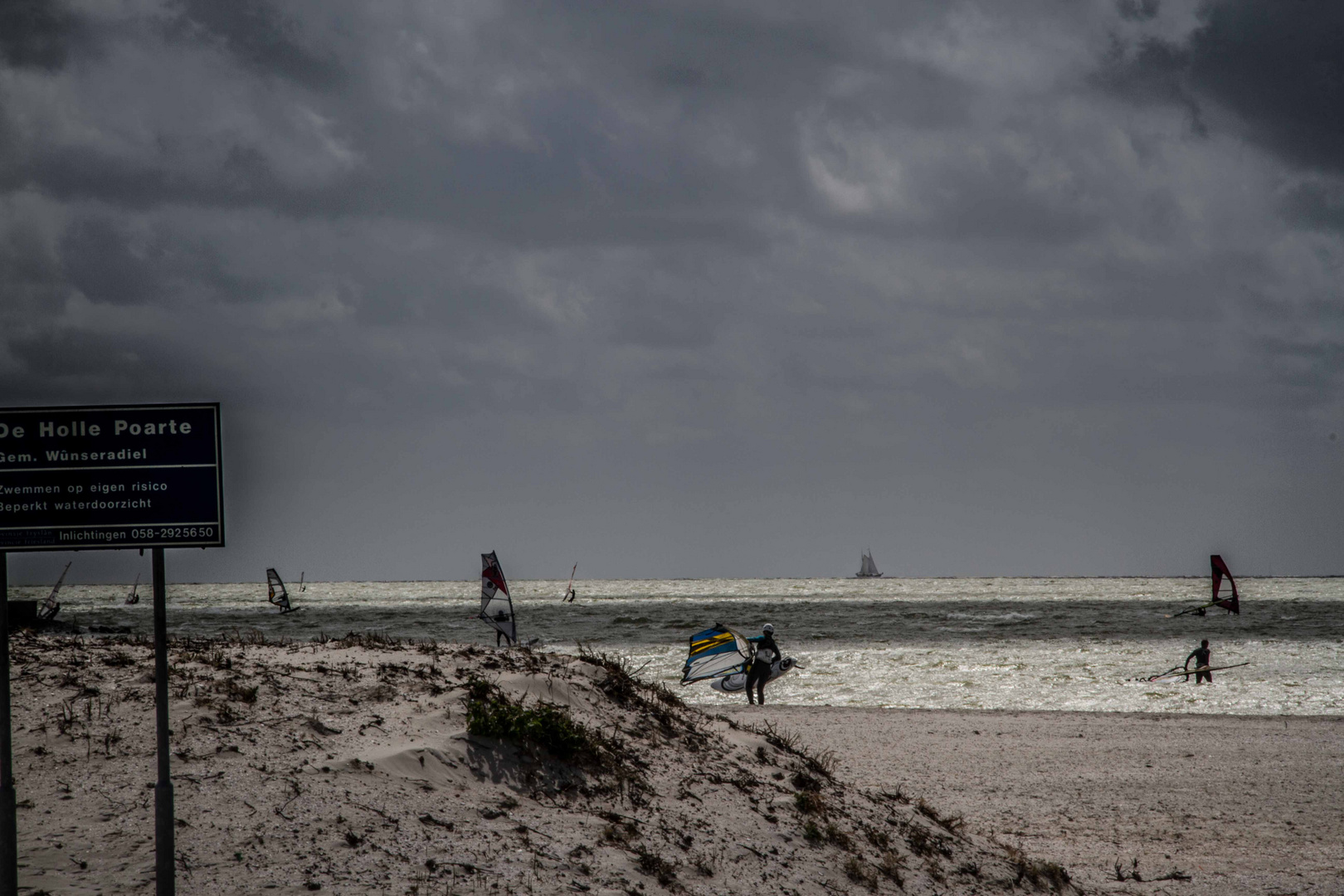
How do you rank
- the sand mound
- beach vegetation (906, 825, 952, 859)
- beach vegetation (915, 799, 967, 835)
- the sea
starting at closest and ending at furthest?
the sand mound
beach vegetation (906, 825, 952, 859)
beach vegetation (915, 799, 967, 835)
the sea

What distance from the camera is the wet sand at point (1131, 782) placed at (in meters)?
11.2

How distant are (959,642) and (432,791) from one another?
157 feet

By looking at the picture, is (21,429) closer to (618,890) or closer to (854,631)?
(618,890)

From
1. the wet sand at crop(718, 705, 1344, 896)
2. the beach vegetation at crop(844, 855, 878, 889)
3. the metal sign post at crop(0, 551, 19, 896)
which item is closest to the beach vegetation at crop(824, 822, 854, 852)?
the beach vegetation at crop(844, 855, 878, 889)

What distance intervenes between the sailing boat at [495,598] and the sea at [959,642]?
15.5ft

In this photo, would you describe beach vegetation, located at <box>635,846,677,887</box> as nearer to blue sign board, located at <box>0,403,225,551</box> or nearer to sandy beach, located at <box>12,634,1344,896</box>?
sandy beach, located at <box>12,634,1344,896</box>

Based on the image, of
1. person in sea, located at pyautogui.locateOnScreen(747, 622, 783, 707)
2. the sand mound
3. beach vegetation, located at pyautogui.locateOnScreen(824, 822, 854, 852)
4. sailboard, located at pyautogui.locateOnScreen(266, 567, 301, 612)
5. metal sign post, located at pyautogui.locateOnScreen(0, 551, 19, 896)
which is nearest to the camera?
metal sign post, located at pyautogui.locateOnScreen(0, 551, 19, 896)

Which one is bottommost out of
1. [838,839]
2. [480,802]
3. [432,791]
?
[838,839]

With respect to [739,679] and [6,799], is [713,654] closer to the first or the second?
[739,679]

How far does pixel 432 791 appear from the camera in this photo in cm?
812

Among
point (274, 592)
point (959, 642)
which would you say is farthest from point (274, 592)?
point (959, 642)

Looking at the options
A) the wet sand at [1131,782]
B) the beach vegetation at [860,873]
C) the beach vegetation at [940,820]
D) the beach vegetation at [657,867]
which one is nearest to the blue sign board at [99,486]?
the beach vegetation at [657,867]

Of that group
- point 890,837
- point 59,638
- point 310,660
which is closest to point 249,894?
point 310,660

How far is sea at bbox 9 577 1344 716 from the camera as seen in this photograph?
2834 cm
